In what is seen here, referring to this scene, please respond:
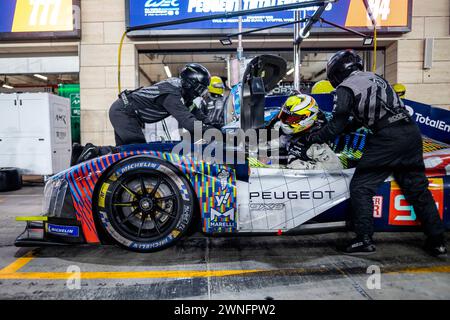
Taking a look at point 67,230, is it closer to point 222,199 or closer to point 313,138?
point 222,199

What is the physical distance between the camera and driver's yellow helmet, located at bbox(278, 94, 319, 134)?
9.83 ft

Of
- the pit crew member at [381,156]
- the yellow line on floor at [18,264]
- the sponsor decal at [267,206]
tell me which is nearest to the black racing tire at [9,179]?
the yellow line on floor at [18,264]

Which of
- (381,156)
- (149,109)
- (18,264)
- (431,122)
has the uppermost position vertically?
(149,109)

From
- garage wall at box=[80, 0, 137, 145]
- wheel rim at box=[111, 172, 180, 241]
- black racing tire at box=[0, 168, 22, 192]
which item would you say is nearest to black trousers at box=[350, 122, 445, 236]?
wheel rim at box=[111, 172, 180, 241]

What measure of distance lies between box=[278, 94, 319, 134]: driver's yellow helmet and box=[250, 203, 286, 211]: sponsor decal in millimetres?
753

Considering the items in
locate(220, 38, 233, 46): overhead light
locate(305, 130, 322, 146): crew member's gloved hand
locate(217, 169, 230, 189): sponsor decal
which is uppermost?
locate(220, 38, 233, 46): overhead light

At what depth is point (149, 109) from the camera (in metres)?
3.68

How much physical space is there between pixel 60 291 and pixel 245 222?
4.43 feet

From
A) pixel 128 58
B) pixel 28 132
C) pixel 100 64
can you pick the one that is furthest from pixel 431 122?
pixel 100 64

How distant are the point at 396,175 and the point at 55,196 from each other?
2748mm

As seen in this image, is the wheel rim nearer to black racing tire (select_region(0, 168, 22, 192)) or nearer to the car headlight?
the car headlight

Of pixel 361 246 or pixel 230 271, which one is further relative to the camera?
pixel 361 246
